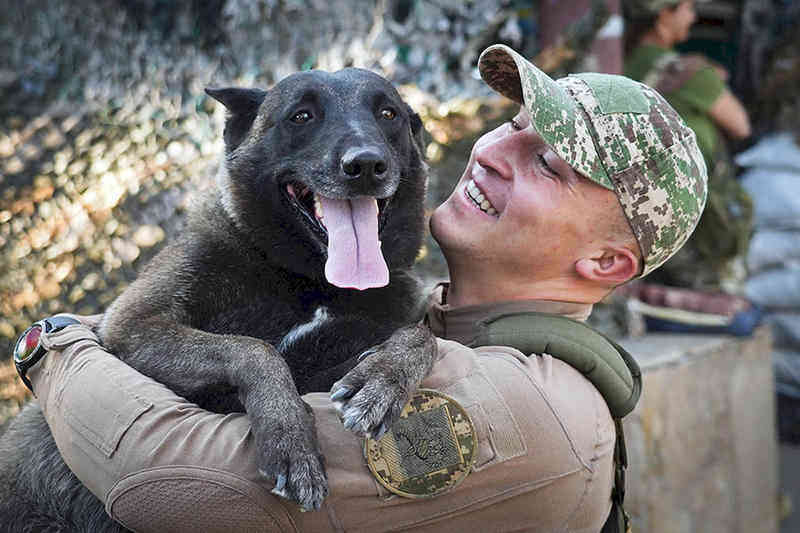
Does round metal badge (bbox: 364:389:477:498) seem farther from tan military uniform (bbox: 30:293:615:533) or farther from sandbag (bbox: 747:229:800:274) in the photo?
sandbag (bbox: 747:229:800:274)

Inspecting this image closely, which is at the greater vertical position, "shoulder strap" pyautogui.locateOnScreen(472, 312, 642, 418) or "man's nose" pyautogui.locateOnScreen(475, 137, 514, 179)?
"man's nose" pyautogui.locateOnScreen(475, 137, 514, 179)

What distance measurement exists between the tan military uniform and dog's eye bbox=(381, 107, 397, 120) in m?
0.74

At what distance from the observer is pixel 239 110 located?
2.39 meters

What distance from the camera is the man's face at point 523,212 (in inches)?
79.2

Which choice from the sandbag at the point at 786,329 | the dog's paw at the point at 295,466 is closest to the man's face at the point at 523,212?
the dog's paw at the point at 295,466

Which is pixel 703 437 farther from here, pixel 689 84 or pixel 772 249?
pixel 772 249

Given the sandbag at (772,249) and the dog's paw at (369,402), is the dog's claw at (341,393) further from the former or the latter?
the sandbag at (772,249)

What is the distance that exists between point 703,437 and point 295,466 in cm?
330

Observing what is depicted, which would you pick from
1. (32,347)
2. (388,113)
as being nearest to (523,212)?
(388,113)

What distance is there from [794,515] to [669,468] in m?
2.21

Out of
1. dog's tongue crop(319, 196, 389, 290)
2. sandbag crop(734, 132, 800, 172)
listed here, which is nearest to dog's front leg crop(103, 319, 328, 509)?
dog's tongue crop(319, 196, 389, 290)

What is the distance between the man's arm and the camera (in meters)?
1.56

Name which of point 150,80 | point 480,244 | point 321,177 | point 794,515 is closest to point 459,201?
point 480,244

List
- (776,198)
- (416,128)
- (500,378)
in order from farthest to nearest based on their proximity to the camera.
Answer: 1. (776,198)
2. (416,128)
3. (500,378)
